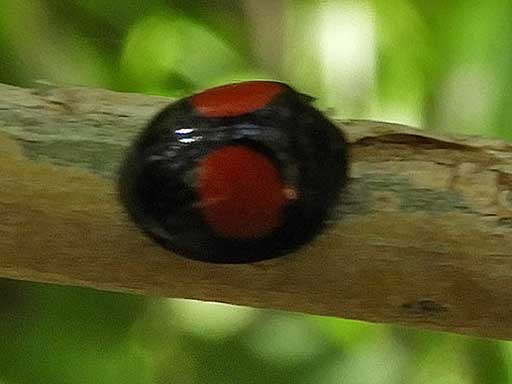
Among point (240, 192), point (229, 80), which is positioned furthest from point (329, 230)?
point (229, 80)

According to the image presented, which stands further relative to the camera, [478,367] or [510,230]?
[478,367]

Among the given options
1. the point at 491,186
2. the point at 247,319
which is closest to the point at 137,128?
the point at 491,186

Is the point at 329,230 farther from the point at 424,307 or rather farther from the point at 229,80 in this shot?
the point at 229,80

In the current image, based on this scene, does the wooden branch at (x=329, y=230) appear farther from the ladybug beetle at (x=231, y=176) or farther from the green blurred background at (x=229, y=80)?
the green blurred background at (x=229, y=80)

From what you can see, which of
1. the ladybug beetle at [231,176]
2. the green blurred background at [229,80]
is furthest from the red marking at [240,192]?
the green blurred background at [229,80]

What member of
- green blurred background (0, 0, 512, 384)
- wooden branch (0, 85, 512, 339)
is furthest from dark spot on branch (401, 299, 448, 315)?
green blurred background (0, 0, 512, 384)

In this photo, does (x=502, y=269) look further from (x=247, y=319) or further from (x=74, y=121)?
(x=247, y=319)

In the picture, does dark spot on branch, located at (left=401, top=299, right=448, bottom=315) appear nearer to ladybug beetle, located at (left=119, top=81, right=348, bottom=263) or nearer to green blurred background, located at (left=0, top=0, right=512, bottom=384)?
ladybug beetle, located at (left=119, top=81, right=348, bottom=263)
